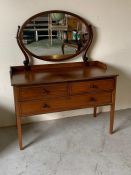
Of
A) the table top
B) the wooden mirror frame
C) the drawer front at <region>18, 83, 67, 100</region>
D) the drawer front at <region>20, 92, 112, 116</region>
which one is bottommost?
the drawer front at <region>20, 92, 112, 116</region>

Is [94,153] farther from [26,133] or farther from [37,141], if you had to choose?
[26,133]

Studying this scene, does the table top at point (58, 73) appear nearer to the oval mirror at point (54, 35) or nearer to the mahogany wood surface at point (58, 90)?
the mahogany wood surface at point (58, 90)

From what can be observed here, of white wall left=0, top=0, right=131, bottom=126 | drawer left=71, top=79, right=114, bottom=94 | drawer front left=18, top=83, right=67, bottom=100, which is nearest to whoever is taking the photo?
drawer front left=18, top=83, right=67, bottom=100

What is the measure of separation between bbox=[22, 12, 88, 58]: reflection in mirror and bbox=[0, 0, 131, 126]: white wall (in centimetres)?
10

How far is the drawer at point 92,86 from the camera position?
2186 millimetres

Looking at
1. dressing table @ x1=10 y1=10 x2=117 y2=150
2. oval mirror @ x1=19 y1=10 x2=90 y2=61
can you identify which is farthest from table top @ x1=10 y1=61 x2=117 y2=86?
oval mirror @ x1=19 y1=10 x2=90 y2=61

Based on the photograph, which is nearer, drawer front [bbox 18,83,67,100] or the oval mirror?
drawer front [bbox 18,83,67,100]

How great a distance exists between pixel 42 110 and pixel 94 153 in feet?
2.25

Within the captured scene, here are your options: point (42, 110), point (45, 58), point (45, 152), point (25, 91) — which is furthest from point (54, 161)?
point (45, 58)

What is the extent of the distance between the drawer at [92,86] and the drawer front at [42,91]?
0.12 m

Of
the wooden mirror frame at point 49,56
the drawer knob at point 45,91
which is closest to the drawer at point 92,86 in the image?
the drawer knob at point 45,91

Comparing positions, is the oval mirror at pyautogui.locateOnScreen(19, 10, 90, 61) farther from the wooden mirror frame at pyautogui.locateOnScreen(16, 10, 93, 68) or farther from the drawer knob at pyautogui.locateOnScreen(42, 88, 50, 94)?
the drawer knob at pyautogui.locateOnScreen(42, 88, 50, 94)

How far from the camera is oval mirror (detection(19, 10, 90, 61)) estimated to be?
2.38 meters

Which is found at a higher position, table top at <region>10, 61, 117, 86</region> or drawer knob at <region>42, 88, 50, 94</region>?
table top at <region>10, 61, 117, 86</region>
